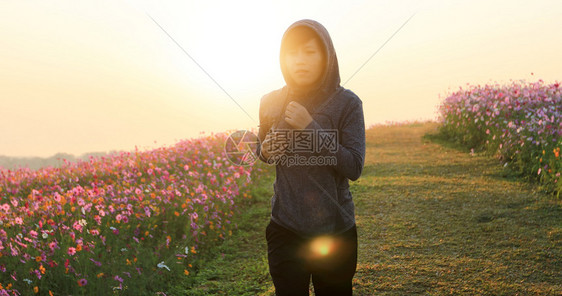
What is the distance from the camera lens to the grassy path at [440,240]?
15.6 feet

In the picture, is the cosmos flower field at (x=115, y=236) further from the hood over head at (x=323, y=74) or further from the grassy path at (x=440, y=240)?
the hood over head at (x=323, y=74)

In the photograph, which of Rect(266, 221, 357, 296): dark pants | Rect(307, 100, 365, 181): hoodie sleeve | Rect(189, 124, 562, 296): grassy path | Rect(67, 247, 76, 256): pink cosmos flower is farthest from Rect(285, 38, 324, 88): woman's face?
Rect(67, 247, 76, 256): pink cosmos flower

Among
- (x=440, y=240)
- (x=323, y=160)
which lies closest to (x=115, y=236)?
(x=323, y=160)

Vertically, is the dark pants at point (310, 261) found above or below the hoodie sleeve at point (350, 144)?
below

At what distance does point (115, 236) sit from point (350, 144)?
15.0ft

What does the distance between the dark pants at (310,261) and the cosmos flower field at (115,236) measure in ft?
8.37

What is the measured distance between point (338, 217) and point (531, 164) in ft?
25.5

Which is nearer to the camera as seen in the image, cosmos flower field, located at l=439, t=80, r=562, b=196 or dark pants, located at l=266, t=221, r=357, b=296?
dark pants, located at l=266, t=221, r=357, b=296

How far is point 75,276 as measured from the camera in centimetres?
477

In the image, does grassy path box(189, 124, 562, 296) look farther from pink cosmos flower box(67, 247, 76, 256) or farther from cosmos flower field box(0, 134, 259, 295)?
pink cosmos flower box(67, 247, 76, 256)

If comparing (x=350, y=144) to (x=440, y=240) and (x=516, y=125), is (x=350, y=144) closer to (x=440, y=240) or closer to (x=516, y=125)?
(x=440, y=240)

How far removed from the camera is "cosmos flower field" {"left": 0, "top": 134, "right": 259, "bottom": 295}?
4.73 m

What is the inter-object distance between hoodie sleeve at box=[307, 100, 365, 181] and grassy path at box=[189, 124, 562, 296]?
98.2 inches

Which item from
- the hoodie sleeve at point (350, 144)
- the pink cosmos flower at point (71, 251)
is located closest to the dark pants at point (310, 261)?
the hoodie sleeve at point (350, 144)
